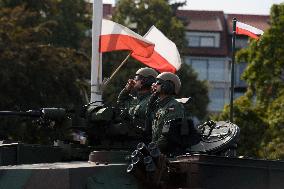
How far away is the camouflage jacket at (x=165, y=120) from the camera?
10797 millimetres

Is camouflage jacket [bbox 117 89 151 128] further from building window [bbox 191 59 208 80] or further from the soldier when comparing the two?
building window [bbox 191 59 208 80]

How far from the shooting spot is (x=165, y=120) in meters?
11.1

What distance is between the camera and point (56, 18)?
131 ft

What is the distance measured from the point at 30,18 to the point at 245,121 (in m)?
8.18

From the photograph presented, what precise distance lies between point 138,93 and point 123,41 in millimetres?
4066

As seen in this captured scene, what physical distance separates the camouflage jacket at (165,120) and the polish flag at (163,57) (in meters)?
5.57

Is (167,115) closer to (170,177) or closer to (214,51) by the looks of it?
(170,177)

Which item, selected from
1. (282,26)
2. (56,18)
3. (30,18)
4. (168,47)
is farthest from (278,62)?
(168,47)

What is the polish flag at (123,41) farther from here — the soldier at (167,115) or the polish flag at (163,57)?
the soldier at (167,115)

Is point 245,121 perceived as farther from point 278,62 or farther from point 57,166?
point 57,166

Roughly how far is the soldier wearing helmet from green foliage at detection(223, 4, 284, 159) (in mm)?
17892

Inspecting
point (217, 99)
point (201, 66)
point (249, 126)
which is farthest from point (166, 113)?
point (217, 99)

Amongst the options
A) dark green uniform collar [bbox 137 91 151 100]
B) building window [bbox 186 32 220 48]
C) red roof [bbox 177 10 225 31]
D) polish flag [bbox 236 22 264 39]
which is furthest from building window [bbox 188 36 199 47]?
dark green uniform collar [bbox 137 91 151 100]

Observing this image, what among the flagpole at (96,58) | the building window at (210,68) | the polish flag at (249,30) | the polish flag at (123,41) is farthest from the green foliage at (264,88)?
the building window at (210,68)
